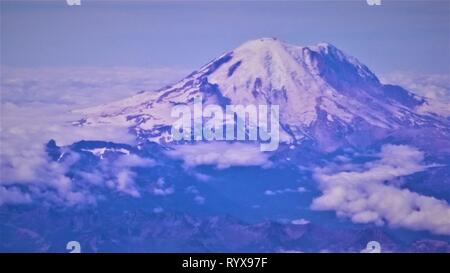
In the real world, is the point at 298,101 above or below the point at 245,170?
above

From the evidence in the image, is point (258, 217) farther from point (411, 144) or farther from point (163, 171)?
point (411, 144)

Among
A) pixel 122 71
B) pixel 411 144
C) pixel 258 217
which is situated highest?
pixel 122 71

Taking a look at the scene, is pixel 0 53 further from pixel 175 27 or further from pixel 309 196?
pixel 309 196

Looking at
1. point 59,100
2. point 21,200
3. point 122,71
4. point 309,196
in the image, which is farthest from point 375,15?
point 21,200

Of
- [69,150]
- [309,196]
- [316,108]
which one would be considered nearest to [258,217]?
[309,196]

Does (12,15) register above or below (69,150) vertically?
above

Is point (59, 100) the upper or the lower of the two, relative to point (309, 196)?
upper
